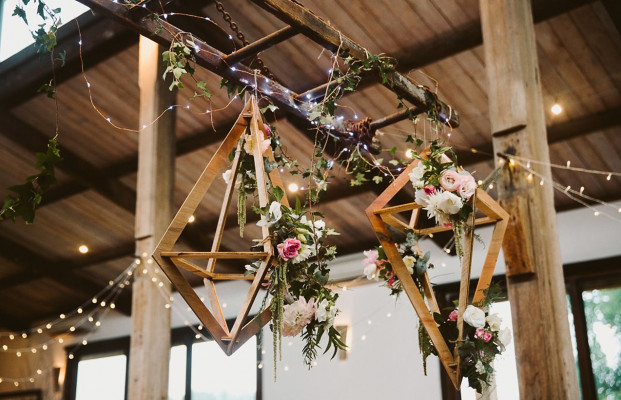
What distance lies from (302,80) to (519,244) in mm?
3915

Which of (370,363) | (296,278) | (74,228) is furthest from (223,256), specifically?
(74,228)

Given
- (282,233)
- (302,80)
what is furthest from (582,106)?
(282,233)

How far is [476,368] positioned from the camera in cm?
270

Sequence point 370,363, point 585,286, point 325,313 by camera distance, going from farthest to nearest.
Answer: point 370,363 → point 585,286 → point 325,313

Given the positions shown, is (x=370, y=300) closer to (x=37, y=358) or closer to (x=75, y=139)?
(x=75, y=139)

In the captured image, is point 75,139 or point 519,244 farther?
point 75,139

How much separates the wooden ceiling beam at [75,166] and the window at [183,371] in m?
2.41

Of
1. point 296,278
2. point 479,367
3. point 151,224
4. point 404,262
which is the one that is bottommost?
point 479,367

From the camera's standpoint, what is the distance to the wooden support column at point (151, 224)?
530cm

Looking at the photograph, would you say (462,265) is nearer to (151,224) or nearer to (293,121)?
(151,224)

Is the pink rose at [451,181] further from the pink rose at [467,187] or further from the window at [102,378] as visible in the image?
the window at [102,378]

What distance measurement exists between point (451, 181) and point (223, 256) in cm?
96

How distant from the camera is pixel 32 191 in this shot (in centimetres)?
216

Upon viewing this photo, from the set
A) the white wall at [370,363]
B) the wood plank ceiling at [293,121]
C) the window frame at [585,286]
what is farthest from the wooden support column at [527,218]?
the white wall at [370,363]
